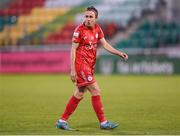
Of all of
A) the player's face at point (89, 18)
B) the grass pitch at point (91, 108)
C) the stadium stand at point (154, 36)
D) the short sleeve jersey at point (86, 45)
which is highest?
the player's face at point (89, 18)

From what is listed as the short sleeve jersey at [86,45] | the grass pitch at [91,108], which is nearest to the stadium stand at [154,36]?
the grass pitch at [91,108]

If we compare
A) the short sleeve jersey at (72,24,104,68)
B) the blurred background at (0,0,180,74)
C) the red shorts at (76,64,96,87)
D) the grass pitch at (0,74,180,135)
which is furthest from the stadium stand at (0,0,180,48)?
the red shorts at (76,64,96,87)

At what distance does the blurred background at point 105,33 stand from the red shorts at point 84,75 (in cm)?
1519

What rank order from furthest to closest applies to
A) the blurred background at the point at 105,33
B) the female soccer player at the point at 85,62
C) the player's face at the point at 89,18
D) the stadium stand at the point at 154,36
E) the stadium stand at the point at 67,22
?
the stadium stand at the point at 67,22 < the stadium stand at the point at 154,36 < the blurred background at the point at 105,33 < the female soccer player at the point at 85,62 < the player's face at the point at 89,18

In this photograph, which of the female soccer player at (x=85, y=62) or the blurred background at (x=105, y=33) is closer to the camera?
the female soccer player at (x=85, y=62)

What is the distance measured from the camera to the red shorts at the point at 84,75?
8.79m

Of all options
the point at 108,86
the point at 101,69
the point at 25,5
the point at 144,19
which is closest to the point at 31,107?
the point at 108,86

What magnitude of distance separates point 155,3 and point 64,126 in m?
19.1

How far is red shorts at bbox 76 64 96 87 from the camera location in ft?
28.8

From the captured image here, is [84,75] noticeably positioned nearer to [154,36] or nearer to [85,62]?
[85,62]

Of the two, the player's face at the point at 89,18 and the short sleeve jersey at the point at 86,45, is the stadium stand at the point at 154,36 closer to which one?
the short sleeve jersey at the point at 86,45

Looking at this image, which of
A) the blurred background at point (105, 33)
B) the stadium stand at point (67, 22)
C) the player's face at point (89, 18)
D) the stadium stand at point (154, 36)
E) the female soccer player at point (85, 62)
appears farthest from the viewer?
the stadium stand at point (67, 22)

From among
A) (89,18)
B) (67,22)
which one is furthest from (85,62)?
(67,22)

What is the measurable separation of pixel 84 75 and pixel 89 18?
0.89m
